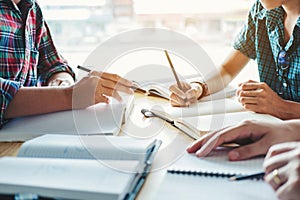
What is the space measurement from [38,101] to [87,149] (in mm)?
347

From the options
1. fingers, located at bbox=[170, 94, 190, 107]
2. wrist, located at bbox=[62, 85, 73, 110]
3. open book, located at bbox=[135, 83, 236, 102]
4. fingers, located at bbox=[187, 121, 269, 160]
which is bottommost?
open book, located at bbox=[135, 83, 236, 102]

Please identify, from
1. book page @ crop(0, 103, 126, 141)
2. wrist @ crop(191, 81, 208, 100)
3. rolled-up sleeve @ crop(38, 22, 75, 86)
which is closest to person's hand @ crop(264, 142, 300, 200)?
book page @ crop(0, 103, 126, 141)

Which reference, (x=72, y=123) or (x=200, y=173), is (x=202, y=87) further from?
(x=200, y=173)

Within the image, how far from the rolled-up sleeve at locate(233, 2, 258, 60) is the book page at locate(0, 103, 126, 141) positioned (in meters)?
0.61

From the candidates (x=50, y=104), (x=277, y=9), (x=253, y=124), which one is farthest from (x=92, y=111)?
(x=277, y=9)

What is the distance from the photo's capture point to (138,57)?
1474 mm

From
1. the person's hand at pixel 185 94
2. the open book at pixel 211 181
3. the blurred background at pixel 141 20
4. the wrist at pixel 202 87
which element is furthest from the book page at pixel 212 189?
the blurred background at pixel 141 20

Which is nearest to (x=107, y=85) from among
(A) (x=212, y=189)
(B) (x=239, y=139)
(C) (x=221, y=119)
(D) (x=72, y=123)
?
(D) (x=72, y=123)

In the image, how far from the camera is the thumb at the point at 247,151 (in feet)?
2.05

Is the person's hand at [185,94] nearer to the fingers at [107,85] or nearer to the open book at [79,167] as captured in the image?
the fingers at [107,85]

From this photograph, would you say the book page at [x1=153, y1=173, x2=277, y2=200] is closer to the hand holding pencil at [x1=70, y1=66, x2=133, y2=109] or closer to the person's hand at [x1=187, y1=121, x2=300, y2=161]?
the person's hand at [x1=187, y1=121, x2=300, y2=161]

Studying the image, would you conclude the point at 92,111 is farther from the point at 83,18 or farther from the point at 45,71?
the point at 83,18

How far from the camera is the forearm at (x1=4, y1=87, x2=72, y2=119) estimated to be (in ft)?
3.01

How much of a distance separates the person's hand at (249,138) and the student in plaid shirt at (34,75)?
38 cm
